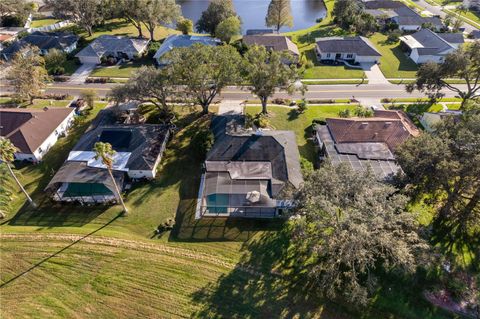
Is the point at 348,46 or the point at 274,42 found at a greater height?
the point at 274,42

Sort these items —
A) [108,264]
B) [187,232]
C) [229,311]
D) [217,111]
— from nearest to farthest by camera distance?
[229,311] → [108,264] → [187,232] → [217,111]

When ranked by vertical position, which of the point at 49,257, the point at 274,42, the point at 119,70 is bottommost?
the point at 49,257

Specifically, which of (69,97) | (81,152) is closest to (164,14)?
(69,97)

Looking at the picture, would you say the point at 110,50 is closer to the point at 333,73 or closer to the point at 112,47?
the point at 112,47

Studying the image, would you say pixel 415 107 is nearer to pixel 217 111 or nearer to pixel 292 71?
pixel 292 71

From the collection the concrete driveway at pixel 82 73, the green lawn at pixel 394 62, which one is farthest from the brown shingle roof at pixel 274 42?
the concrete driveway at pixel 82 73

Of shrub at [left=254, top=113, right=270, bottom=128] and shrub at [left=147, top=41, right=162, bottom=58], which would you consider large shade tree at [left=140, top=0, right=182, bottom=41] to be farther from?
shrub at [left=254, top=113, right=270, bottom=128]

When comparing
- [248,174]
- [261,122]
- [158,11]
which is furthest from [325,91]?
[158,11]

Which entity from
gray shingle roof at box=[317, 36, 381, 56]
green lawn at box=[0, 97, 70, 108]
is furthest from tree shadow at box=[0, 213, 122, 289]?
gray shingle roof at box=[317, 36, 381, 56]
